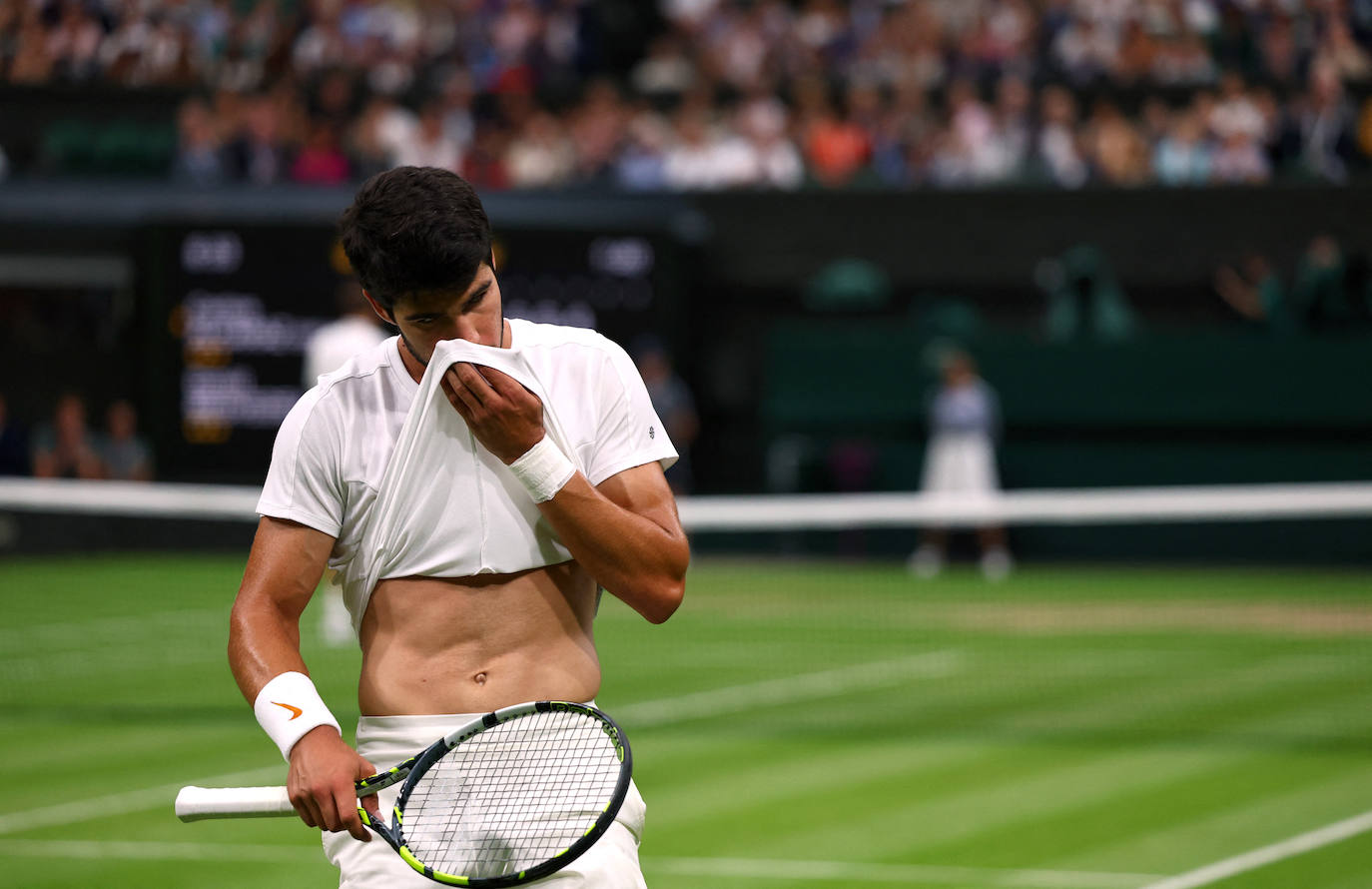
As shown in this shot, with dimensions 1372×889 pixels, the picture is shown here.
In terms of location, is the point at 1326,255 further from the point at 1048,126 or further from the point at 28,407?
the point at 28,407

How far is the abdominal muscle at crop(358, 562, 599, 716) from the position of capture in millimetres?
3311

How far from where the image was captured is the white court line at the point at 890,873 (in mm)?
6324

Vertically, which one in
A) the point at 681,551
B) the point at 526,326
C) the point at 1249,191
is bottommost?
the point at 681,551

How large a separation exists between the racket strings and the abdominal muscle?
0.45ft

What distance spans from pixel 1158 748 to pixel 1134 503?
1.90 m

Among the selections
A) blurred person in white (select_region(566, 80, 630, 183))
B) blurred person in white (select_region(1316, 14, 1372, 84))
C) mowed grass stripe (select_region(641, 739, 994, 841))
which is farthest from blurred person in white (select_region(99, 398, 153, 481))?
blurred person in white (select_region(1316, 14, 1372, 84))

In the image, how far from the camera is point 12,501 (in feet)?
36.9

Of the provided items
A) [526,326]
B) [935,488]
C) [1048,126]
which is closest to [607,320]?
[935,488]

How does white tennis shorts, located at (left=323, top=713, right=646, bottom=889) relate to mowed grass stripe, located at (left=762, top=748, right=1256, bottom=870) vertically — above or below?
above

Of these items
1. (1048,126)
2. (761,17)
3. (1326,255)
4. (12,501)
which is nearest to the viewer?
(12,501)

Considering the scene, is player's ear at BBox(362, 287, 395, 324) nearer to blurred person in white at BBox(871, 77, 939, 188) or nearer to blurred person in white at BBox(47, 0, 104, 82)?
blurred person in white at BBox(871, 77, 939, 188)

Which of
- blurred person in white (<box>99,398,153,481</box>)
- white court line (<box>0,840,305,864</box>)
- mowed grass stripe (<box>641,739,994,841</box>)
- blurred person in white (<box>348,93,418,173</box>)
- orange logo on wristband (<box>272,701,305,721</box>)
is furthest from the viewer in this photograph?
blurred person in white (<box>348,93,418,173</box>)

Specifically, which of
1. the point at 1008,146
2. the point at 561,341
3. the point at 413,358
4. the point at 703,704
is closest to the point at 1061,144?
the point at 1008,146

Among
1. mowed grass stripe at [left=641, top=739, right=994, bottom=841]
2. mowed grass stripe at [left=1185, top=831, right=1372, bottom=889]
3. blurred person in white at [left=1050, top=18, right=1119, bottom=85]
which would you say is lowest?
mowed grass stripe at [left=1185, top=831, right=1372, bottom=889]
